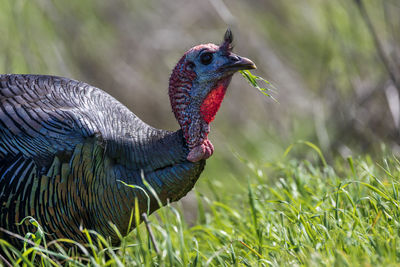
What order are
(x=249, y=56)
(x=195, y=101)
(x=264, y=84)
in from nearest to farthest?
(x=195, y=101) < (x=264, y=84) < (x=249, y=56)

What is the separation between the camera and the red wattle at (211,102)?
3.45 metres

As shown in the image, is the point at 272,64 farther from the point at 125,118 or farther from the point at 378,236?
the point at 378,236

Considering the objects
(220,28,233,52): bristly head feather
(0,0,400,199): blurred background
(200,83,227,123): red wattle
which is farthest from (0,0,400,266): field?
(220,28,233,52): bristly head feather

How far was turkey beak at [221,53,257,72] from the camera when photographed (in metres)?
3.41

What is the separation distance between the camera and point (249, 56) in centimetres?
815

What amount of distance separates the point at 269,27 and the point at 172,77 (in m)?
5.35

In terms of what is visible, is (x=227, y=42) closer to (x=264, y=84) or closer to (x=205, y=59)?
(x=205, y=59)

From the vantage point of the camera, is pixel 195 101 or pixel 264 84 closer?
pixel 195 101

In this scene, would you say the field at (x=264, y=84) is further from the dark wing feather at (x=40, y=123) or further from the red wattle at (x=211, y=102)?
the red wattle at (x=211, y=102)

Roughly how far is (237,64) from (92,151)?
Answer: 1.00m

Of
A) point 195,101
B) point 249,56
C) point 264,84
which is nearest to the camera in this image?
point 195,101

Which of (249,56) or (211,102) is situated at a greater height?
(211,102)

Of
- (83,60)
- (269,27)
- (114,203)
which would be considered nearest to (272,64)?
(269,27)

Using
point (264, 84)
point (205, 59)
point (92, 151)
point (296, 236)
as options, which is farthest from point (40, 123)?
point (264, 84)
